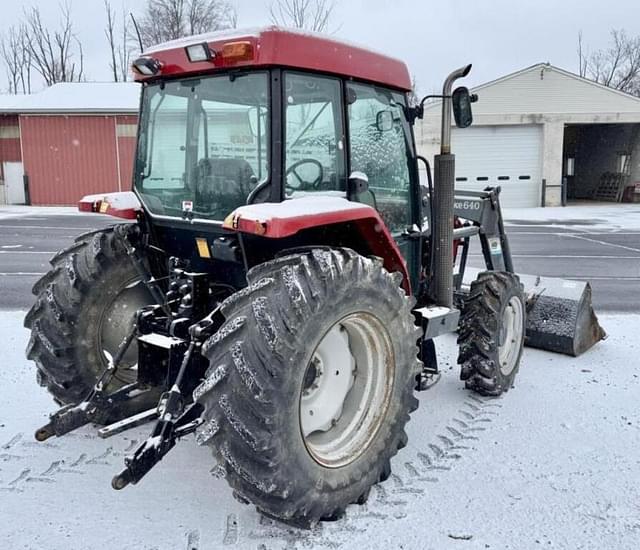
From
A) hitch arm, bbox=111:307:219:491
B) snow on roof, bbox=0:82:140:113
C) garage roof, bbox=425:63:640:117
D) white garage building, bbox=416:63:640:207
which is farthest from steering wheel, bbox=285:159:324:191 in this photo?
garage roof, bbox=425:63:640:117

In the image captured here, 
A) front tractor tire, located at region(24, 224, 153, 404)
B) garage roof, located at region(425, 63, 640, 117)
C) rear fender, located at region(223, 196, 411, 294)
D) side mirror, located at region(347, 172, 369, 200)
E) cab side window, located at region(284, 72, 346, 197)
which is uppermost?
Answer: garage roof, located at region(425, 63, 640, 117)

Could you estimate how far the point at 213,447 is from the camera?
2732mm

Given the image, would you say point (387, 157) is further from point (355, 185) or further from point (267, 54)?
point (267, 54)

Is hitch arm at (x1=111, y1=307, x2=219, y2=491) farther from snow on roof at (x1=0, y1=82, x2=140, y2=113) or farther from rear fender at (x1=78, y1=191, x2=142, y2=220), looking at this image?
snow on roof at (x1=0, y1=82, x2=140, y2=113)

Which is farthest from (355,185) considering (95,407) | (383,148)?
(95,407)

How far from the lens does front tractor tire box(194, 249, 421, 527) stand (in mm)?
2701

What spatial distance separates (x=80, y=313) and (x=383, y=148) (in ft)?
6.92

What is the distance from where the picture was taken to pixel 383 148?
156 inches

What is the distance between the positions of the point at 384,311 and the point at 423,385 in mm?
1095

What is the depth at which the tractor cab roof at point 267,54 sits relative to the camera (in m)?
3.02

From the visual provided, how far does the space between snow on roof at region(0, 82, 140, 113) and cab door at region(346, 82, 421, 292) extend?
19043 mm

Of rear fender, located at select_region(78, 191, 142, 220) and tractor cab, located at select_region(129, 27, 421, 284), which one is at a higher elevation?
tractor cab, located at select_region(129, 27, 421, 284)

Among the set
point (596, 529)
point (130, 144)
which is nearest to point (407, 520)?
point (596, 529)

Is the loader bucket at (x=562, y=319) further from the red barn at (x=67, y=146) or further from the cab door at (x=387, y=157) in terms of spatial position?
the red barn at (x=67, y=146)
